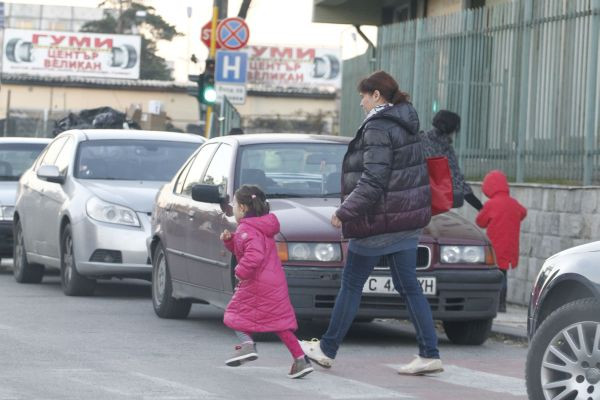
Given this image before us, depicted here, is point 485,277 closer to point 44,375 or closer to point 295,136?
point 295,136

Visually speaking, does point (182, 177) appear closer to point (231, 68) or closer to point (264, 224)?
point (264, 224)

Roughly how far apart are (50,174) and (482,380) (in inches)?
266

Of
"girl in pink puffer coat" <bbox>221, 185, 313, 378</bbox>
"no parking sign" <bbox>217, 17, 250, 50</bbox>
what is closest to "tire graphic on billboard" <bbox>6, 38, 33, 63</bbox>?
"no parking sign" <bbox>217, 17, 250, 50</bbox>

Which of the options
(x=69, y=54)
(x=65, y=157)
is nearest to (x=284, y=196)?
(x=65, y=157)

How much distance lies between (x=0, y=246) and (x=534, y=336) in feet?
37.9

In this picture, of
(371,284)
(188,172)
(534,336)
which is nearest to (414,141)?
(371,284)

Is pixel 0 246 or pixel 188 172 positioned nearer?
pixel 188 172

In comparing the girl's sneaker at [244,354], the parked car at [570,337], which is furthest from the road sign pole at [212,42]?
the parked car at [570,337]

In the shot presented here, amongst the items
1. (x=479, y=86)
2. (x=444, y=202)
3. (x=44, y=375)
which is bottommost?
(x=44, y=375)

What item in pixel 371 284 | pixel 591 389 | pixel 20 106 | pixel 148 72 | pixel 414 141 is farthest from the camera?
pixel 148 72

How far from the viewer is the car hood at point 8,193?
18000 millimetres

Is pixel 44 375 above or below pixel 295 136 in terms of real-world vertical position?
below

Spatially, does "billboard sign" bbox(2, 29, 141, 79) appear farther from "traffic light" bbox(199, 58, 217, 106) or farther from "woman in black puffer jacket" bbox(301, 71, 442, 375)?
"woman in black puffer jacket" bbox(301, 71, 442, 375)

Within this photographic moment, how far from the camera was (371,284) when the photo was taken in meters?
10.6
